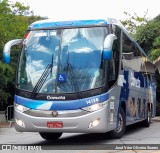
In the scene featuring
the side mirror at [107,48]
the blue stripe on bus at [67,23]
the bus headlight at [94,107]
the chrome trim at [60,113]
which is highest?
the blue stripe on bus at [67,23]

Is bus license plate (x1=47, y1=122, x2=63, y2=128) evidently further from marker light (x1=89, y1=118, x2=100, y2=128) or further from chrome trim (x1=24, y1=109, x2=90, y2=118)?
marker light (x1=89, y1=118, x2=100, y2=128)

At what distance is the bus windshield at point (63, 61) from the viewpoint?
1073 cm

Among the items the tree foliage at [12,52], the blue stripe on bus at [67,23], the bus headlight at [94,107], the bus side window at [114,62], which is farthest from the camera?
the tree foliage at [12,52]

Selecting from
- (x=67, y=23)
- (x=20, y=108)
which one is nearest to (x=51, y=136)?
(x=20, y=108)

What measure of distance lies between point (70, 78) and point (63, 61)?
20.9 inches

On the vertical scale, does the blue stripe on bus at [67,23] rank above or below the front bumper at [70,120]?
above

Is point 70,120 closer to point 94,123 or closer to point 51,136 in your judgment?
point 94,123

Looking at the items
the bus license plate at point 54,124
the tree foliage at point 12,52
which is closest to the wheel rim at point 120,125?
the bus license plate at point 54,124

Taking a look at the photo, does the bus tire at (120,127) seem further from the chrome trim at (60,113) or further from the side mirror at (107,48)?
the side mirror at (107,48)

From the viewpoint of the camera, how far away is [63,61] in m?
10.9

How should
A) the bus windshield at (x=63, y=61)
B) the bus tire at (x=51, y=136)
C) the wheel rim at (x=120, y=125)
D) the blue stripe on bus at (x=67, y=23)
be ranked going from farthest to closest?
the bus tire at (x=51, y=136) < the wheel rim at (x=120, y=125) < the blue stripe on bus at (x=67, y=23) < the bus windshield at (x=63, y=61)

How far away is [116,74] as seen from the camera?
11555 millimetres

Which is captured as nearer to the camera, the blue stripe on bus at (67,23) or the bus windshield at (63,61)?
the bus windshield at (63,61)

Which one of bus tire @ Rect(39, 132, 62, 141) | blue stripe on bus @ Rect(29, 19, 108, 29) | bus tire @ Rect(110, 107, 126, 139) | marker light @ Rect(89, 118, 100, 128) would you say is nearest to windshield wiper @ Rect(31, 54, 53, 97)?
blue stripe on bus @ Rect(29, 19, 108, 29)
